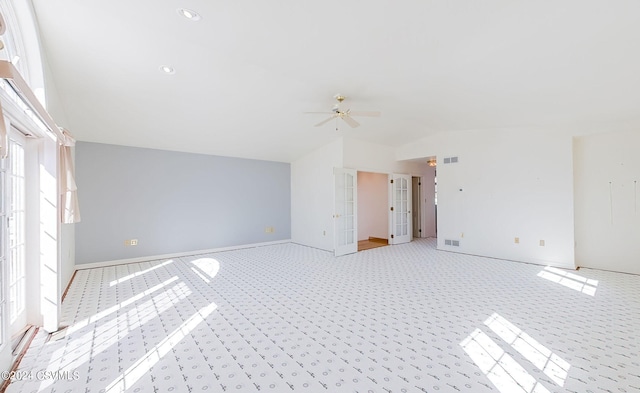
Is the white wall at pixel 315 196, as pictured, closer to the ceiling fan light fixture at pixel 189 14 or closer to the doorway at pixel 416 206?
the doorway at pixel 416 206

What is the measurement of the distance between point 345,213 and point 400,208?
6.82 ft

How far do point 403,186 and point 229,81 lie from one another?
572 cm

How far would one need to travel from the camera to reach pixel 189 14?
251 centimetres

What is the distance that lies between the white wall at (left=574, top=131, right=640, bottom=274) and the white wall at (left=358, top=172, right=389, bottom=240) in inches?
182

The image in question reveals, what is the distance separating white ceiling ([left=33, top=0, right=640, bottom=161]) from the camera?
2.46m

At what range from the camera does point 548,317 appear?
3002mm

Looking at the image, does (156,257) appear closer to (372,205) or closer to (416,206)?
(372,205)

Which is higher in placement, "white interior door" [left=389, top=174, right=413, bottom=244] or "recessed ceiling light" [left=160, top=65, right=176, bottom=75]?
"recessed ceiling light" [left=160, top=65, right=176, bottom=75]

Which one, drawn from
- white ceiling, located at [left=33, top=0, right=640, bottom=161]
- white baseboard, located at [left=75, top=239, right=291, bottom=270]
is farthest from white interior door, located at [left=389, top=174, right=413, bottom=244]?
white baseboard, located at [left=75, top=239, right=291, bottom=270]

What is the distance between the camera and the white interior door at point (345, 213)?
6.33 m

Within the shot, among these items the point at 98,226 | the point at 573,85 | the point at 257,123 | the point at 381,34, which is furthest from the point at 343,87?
the point at 98,226

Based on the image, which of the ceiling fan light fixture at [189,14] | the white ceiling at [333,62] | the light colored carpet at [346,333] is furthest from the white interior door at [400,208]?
the ceiling fan light fixture at [189,14]

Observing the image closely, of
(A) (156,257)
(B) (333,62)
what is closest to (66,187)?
(A) (156,257)

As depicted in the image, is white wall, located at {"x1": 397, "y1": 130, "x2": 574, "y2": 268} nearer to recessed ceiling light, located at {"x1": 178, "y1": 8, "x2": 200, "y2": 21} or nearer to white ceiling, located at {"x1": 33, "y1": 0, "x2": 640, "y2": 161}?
white ceiling, located at {"x1": 33, "y1": 0, "x2": 640, "y2": 161}
